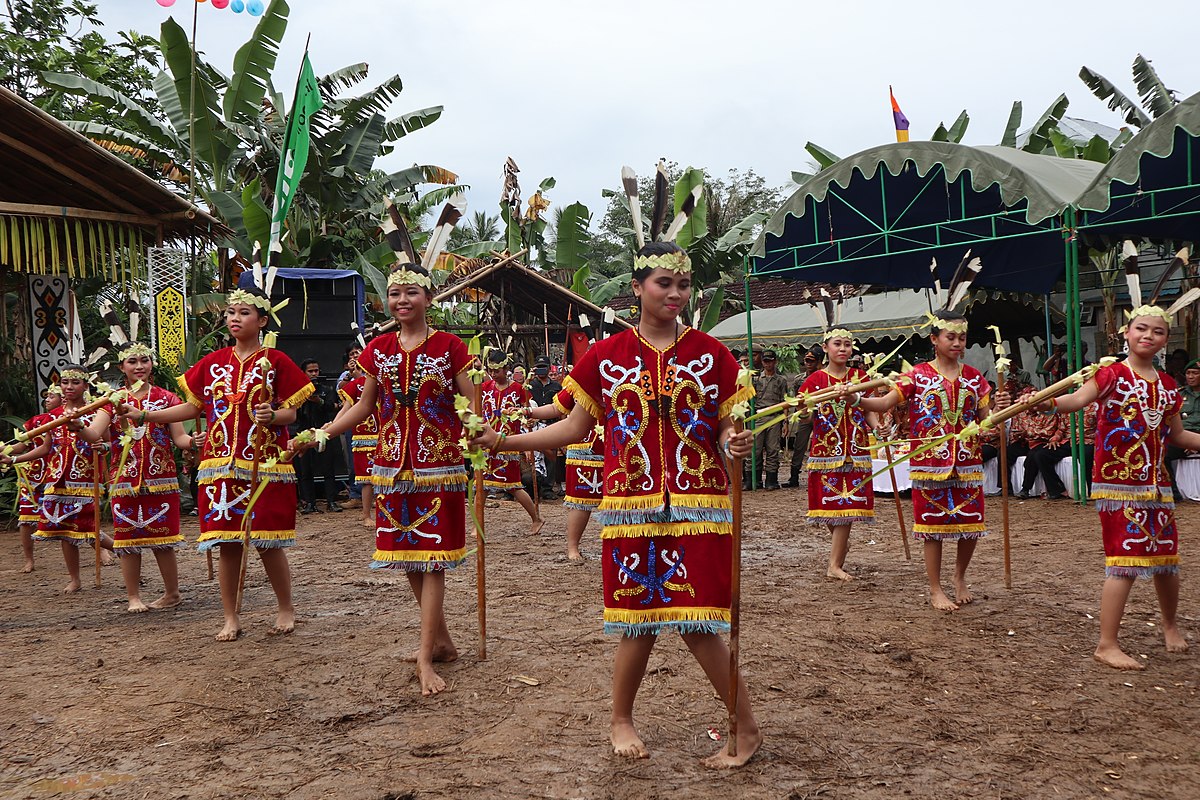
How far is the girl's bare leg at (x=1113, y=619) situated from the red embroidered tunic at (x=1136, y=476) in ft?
0.21

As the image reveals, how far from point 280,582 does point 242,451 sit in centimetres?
91

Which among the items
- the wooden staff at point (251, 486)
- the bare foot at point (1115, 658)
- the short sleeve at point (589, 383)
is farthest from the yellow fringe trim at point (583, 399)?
the bare foot at point (1115, 658)

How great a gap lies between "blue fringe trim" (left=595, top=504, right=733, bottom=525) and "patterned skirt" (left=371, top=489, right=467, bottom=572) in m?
1.51

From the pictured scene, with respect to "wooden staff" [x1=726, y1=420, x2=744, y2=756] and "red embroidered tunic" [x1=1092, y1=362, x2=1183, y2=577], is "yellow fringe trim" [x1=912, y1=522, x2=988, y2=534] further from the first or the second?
"wooden staff" [x1=726, y1=420, x2=744, y2=756]

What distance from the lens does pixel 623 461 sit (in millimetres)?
3760

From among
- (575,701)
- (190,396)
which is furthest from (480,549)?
(190,396)

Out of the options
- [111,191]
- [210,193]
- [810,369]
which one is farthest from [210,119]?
[810,369]

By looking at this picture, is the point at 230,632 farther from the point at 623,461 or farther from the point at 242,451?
the point at 623,461

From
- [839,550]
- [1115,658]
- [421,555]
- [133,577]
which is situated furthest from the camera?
[839,550]

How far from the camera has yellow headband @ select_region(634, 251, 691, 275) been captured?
3.73 meters

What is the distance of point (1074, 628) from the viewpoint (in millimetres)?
5875

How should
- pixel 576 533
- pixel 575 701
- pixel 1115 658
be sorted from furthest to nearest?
pixel 576 533 → pixel 1115 658 → pixel 575 701

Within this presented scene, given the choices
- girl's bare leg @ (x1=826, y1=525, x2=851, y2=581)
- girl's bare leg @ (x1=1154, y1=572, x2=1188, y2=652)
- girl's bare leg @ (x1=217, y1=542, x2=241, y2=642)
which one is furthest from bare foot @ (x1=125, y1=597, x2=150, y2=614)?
girl's bare leg @ (x1=1154, y1=572, x2=1188, y2=652)

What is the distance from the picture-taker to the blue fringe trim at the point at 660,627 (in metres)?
3.59
